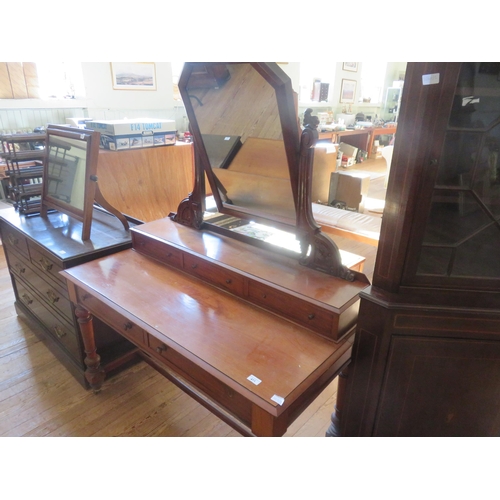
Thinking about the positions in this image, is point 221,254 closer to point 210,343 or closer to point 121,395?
point 210,343

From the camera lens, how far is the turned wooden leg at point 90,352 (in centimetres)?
170

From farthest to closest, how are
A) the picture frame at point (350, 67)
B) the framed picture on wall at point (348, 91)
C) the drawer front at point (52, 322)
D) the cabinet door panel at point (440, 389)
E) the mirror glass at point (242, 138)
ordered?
the framed picture on wall at point (348, 91)
the picture frame at point (350, 67)
the drawer front at point (52, 322)
the mirror glass at point (242, 138)
the cabinet door panel at point (440, 389)

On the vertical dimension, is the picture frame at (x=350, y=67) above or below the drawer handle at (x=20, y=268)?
above

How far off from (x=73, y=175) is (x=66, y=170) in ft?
0.26

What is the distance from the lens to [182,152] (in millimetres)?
2893

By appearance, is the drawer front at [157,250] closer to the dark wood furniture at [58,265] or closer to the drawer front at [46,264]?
the dark wood furniture at [58,265]

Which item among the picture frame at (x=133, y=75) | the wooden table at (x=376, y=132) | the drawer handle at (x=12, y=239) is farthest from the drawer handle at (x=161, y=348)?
the wooden table at (x=376, y=132)

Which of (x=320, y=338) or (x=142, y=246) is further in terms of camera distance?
(x=142, y=246)

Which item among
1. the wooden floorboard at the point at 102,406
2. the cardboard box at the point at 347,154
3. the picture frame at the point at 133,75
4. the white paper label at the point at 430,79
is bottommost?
the wooden floorboard at the point at 102,406

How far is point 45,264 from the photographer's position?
6.23ft
